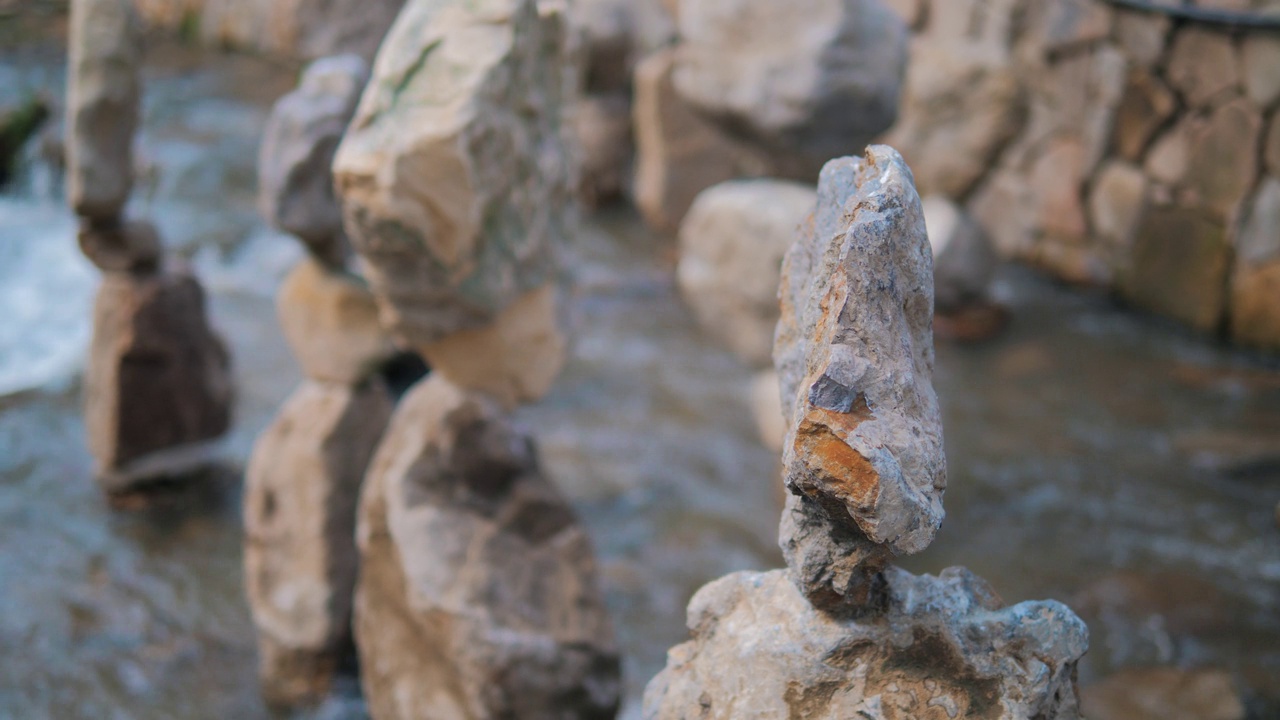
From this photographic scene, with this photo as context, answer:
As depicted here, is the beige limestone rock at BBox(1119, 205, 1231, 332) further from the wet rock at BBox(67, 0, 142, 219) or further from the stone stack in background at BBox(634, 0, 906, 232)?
the wet rock at BBox(67, 0, 142, 219)

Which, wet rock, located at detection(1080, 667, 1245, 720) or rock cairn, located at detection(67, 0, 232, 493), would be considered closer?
wet rock, located at detection(1080, 667, 1245, 720)

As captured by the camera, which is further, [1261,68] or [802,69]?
[1261,68]

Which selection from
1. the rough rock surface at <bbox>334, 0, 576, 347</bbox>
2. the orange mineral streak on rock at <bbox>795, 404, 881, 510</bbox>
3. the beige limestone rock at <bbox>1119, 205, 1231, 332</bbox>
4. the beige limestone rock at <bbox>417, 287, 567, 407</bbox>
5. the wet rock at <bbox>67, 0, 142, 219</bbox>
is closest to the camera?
the orange mineral streak on rock at <bbox>795, 404, 881, 510</bbox>

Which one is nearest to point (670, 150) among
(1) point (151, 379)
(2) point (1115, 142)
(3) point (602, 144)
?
(3) point (602, 144)

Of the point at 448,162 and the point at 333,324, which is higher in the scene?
the point at 448,162

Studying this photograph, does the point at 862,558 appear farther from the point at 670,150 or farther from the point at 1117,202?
the point at 670,150

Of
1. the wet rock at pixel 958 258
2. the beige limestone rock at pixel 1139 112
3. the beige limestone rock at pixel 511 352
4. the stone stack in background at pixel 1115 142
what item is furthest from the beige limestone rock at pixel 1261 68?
the beige limestone rock at pixel 511 352

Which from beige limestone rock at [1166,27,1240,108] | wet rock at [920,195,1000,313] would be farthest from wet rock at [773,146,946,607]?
beige limestone rock at [1166,27,1240,108]
